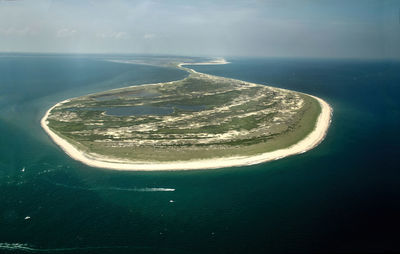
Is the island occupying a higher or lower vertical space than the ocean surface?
higher

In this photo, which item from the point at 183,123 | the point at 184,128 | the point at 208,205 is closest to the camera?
the point at 208,205

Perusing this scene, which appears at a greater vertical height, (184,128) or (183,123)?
(183,123)

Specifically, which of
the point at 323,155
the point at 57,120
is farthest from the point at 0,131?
the point at 323,155

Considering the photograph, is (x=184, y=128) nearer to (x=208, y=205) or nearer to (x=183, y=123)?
(x=183, y=123)

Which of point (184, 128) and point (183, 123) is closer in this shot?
point (184, 128)

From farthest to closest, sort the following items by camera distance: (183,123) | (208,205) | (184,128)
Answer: (183,123) → (184,128) → (208,205)

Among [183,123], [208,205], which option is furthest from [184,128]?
[208,205]

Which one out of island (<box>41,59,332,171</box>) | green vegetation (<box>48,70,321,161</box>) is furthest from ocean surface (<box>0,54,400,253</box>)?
green vegetation (<box>48,70,321,161</box>)

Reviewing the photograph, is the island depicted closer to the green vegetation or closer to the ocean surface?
the green vegetation
